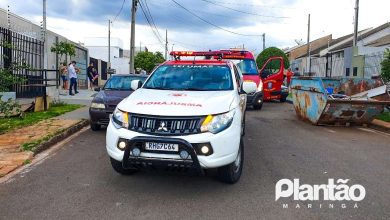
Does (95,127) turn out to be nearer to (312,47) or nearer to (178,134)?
(178,134)

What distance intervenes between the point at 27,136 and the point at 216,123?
16.5ft

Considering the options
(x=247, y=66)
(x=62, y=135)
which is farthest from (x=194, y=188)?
(x=247, y=66)

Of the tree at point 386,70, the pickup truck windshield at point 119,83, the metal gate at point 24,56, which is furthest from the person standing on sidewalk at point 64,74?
the tree at point 386,70

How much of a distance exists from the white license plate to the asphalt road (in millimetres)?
605

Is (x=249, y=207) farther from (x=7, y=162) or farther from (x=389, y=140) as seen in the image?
(x=389, y=140)

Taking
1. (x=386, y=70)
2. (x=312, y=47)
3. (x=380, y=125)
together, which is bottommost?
(x=380, y=125)

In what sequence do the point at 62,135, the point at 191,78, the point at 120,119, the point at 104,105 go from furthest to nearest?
the point at 104,105, the point at 62,135, the point at 191,78, the point at 120,119

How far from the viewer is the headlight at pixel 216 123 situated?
4.70 meters

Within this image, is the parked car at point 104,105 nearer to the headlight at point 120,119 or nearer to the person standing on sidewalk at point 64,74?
the headlight at point 120,119

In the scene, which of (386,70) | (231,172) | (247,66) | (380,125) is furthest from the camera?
(247,66)

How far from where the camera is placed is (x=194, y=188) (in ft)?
16.8

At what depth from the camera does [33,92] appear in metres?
13.4

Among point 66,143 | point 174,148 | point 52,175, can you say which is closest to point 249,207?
point 174,148

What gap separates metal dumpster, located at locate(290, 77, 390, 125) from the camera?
394 inches
